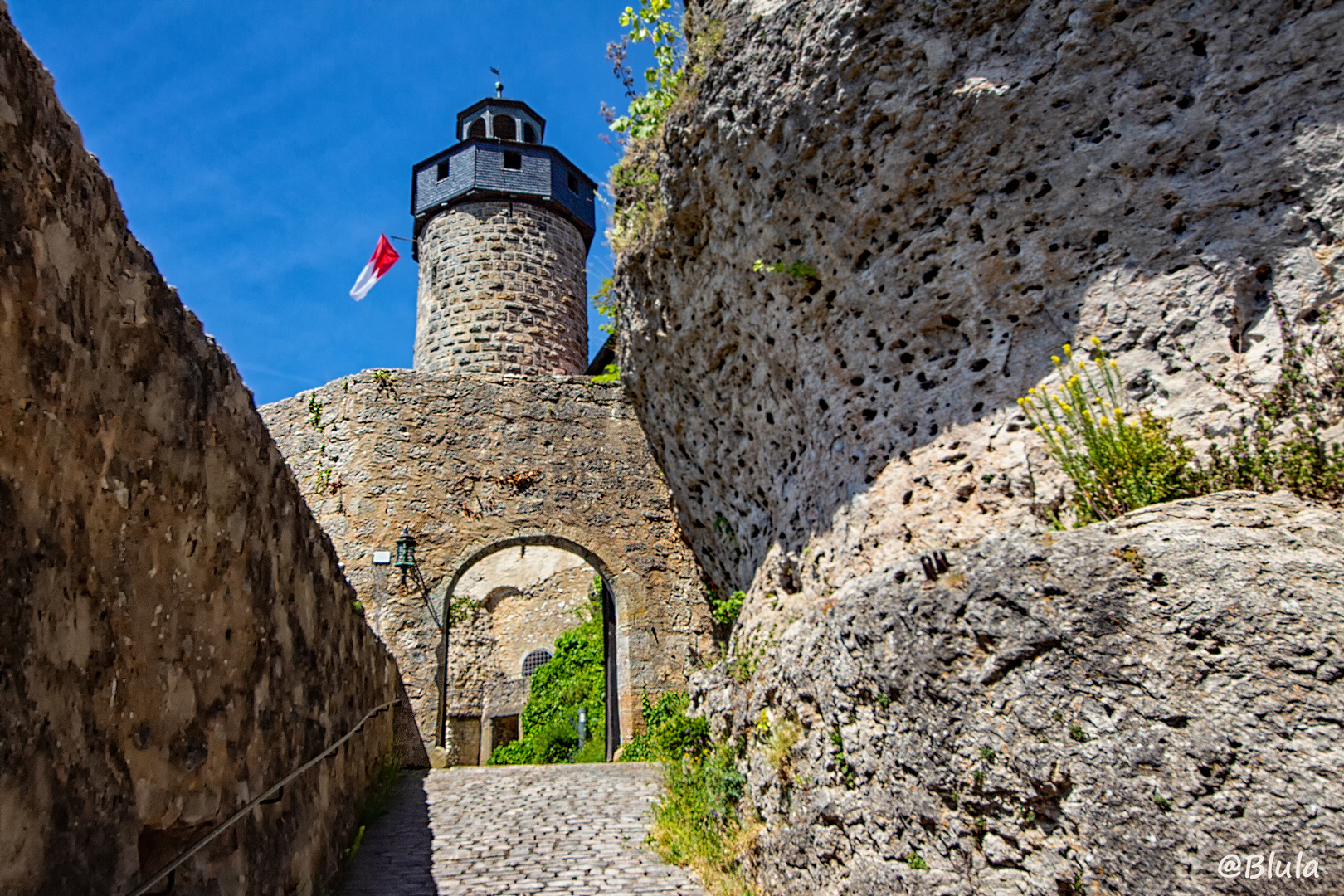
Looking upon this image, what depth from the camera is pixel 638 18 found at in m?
6.21

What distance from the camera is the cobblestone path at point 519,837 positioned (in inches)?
164

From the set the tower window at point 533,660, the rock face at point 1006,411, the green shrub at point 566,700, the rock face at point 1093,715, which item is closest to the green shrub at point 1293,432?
the rock face at point 1006,411

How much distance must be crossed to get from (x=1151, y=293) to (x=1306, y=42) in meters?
1.13

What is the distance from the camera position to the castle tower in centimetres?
1366

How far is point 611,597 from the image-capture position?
9.30 meters

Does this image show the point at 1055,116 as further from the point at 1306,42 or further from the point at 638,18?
the point at 638,18

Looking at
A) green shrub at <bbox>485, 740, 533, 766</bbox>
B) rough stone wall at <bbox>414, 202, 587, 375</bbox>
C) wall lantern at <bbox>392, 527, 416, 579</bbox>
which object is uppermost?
rough stone wall at <bbox>414, 202, 587, 375</bbox>

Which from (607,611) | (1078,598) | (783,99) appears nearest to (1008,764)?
(1078,598)

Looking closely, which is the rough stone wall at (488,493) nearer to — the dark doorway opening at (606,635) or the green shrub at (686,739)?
the dark doorway opening at (606,635)

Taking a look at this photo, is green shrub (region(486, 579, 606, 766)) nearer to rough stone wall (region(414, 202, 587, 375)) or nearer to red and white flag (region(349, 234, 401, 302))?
rough stone wall (region(414, 202, 587, 375))

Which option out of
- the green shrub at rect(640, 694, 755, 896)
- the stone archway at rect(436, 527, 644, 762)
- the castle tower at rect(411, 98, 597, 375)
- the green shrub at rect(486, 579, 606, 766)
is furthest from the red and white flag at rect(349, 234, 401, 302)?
the green shrub at rect(640, 694, 755, 896)

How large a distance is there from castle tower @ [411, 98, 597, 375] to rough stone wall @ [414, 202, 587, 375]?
0.02 metres

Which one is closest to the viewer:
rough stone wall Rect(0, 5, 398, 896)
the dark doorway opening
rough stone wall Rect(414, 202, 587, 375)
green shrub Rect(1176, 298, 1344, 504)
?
rough stone wall Rect(0, 5, 398, 896)

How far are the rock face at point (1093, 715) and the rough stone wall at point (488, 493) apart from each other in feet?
16.1
